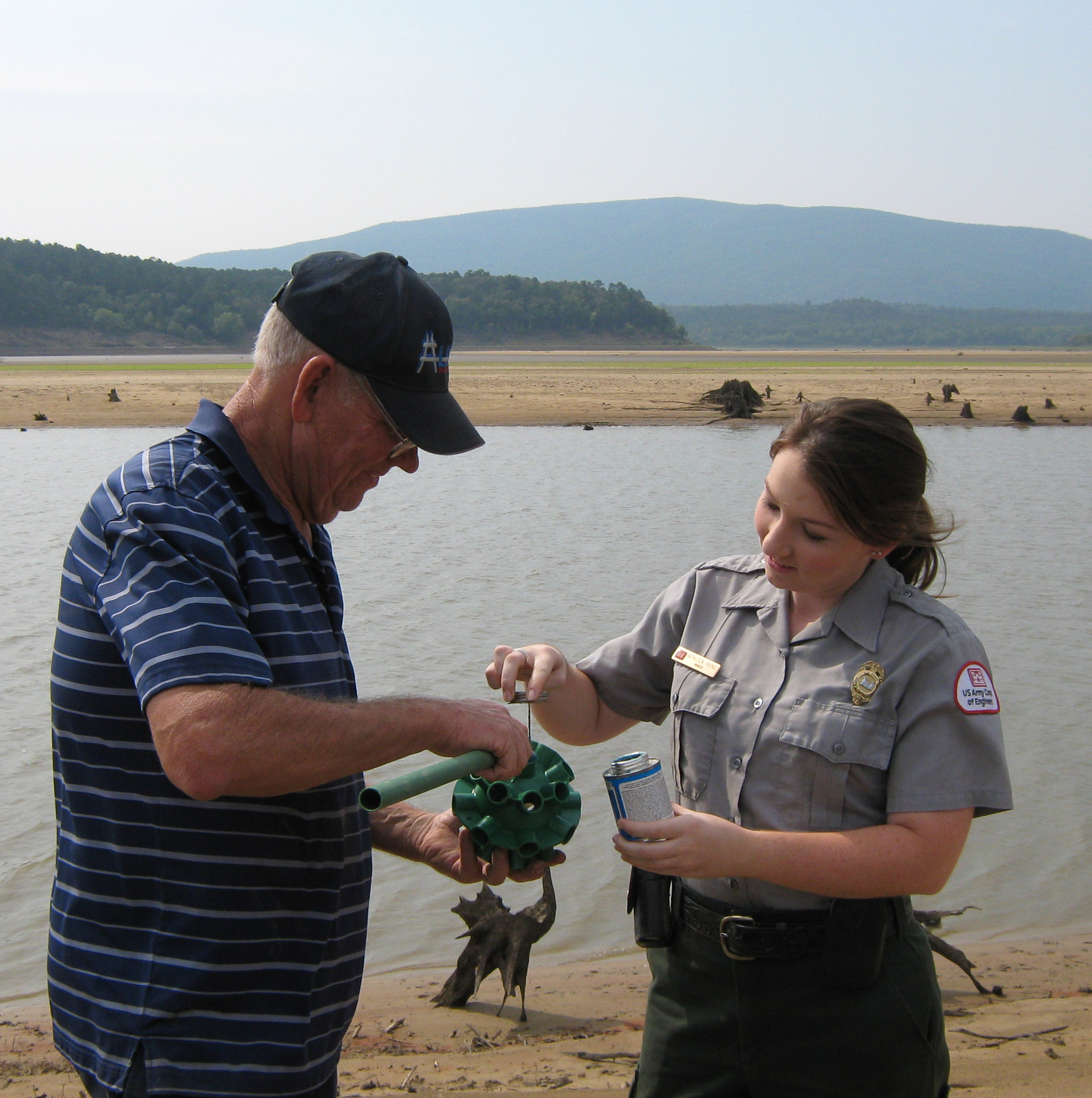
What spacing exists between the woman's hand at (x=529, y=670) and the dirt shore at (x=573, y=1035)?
6.01 feet

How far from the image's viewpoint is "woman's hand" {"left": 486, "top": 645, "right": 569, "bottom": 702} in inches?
97.7

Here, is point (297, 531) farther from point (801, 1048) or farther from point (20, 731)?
point (20, 731)

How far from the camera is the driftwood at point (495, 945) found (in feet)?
15.1

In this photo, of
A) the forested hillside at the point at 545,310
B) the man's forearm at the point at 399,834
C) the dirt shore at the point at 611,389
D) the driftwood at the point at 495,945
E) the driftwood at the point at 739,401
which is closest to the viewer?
the man's forearm at the point at 399,834

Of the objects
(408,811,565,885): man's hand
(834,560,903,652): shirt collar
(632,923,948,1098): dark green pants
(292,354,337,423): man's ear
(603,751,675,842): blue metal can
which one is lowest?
(632,923,948,1098): dark green pants

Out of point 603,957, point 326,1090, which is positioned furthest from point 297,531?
point 603,957

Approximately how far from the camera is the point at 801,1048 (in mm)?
2227

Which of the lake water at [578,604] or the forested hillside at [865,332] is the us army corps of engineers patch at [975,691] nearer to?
the lake water at [578,604]

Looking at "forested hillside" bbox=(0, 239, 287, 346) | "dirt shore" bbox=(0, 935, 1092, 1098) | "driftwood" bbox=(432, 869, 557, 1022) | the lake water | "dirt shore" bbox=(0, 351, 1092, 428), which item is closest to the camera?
"dirt shore" bbox=(0, 935, 1092, 1098)

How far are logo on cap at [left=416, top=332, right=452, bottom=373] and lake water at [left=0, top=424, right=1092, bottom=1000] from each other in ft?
12.0

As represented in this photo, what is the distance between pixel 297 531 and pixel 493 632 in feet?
23.9

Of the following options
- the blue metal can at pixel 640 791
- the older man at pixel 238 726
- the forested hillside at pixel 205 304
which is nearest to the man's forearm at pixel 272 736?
the older man at pixel 238 726

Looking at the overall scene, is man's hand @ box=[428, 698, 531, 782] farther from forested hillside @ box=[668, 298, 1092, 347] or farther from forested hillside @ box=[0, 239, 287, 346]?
forested hillside @ box=[668, 298, 1092, 347]

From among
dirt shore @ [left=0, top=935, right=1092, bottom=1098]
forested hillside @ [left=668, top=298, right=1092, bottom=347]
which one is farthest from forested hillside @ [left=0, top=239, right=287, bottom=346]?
dirt shore @ [left=0, top=935, right=1092, bottom=1098]
